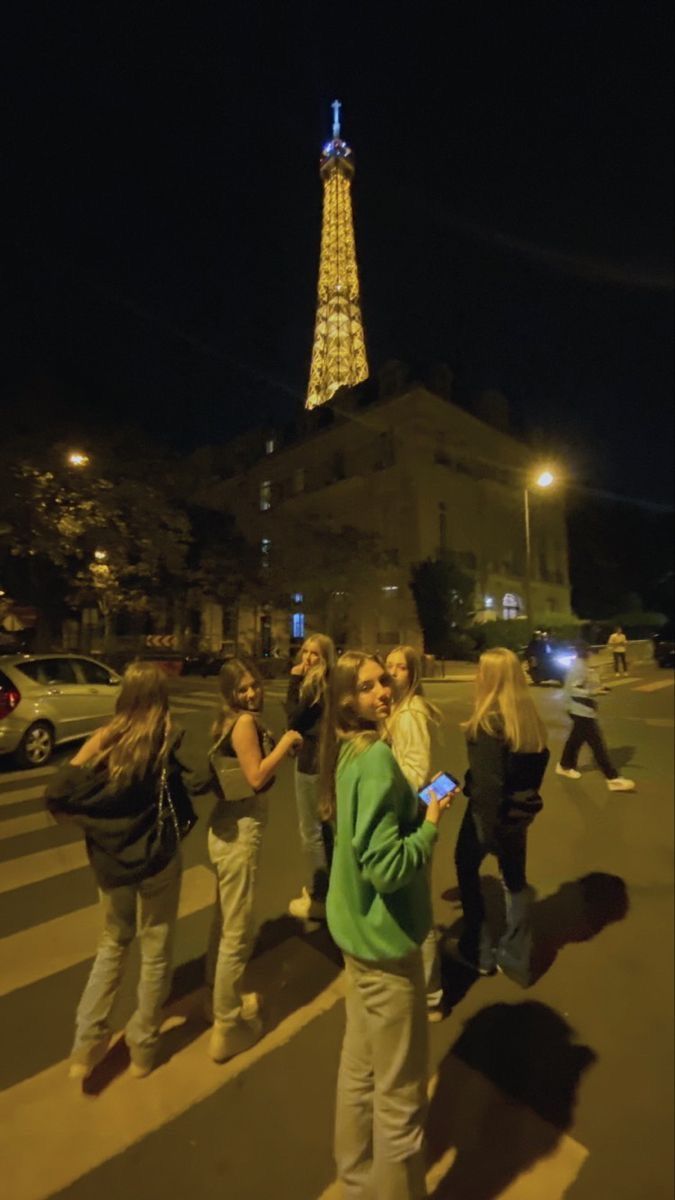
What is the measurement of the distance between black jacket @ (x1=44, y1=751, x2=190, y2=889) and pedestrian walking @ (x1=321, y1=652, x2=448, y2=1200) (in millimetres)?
938

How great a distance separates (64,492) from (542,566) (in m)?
34.2

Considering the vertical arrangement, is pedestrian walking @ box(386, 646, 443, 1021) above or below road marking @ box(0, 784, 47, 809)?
above

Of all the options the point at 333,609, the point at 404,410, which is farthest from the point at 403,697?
the point at 404,410

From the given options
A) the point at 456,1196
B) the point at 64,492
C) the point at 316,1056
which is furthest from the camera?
the point at 64,492

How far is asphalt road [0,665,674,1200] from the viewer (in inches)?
86.7

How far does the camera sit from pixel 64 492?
1140cm

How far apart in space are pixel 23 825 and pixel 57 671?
3804 millimetres

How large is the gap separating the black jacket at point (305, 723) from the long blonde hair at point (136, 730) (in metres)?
1.20

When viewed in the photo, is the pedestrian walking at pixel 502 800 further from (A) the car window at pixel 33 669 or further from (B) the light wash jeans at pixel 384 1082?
(A) the car window at pixel 33 669

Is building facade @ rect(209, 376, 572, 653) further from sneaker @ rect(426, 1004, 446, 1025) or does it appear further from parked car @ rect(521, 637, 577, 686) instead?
sneaker @ rect(426, 1004, 446, 1025)

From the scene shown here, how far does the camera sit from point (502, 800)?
129 inches

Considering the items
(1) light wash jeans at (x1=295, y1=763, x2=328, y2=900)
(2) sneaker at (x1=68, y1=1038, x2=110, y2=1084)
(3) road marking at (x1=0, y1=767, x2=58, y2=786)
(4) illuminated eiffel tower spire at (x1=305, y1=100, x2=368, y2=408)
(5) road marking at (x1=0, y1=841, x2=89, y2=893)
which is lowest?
(2) sneaker at (x1=68, y1=1038, x2=110, y2=1084)

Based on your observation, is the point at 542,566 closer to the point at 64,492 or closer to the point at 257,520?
the point at 257,520

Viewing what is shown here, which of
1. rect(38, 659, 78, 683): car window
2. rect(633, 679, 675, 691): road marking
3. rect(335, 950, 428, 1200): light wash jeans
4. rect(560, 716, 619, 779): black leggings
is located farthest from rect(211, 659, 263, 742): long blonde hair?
rect(633, 679, 675, 691): road marking
